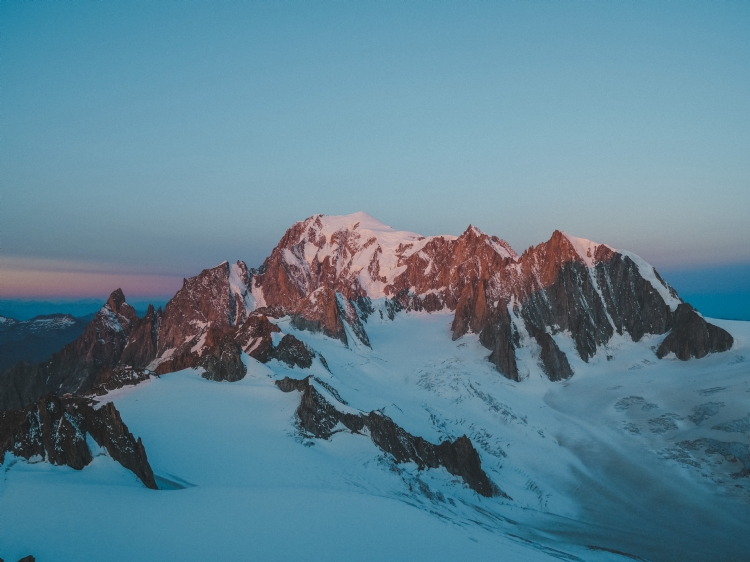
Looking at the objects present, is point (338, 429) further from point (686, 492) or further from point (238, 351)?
point (686, 492)

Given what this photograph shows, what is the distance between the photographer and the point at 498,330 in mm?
122562

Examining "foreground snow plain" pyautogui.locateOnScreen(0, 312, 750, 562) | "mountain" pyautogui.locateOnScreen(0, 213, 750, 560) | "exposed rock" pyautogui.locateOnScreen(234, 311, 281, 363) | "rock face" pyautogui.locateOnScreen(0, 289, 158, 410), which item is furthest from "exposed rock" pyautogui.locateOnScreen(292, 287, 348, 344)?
"rock face" pyautogui.locateOnScreen(0, 289, 158, 410)

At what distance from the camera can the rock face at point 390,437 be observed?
204 feet

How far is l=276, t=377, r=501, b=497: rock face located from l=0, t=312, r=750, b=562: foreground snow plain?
1.72 metres

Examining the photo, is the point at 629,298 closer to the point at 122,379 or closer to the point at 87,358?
the point at 122,379

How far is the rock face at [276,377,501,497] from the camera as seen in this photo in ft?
204

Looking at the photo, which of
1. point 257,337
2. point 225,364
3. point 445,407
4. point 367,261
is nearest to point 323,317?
point 257,337

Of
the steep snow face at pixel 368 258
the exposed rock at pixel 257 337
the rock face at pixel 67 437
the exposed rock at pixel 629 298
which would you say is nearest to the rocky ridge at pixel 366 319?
the rock face at pixel 67 437

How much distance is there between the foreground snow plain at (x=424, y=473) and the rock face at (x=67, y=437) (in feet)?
3.51

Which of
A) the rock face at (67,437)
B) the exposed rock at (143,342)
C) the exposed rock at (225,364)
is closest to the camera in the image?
the rock face at (67,437)

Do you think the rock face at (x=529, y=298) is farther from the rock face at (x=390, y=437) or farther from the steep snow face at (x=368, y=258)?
the rock face at (x=390, y=437)

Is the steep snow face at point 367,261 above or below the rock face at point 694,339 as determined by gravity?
above

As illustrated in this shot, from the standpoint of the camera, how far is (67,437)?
128 ft

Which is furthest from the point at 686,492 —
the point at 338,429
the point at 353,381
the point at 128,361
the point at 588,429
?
the point at 128,361
